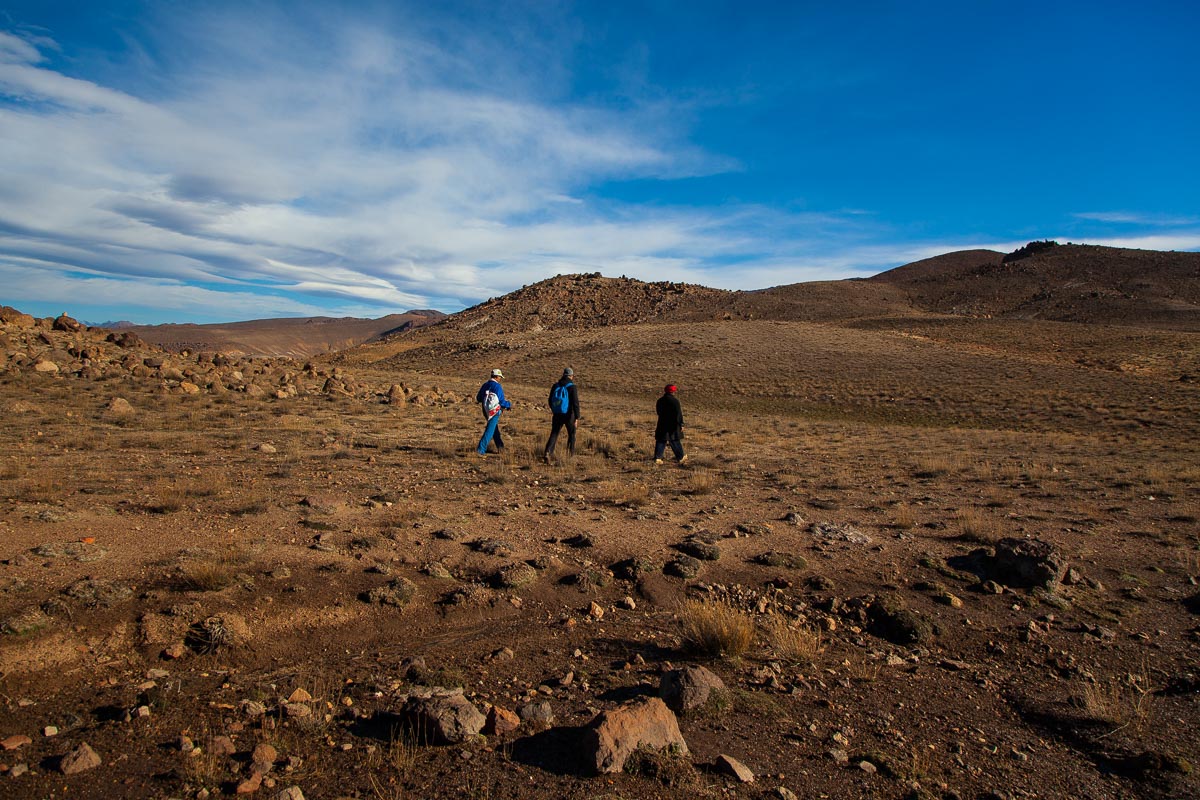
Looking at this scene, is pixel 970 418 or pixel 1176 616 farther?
pixel 970 418

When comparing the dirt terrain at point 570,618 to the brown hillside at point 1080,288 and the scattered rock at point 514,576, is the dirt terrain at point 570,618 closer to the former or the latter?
the scattered rock at point 514,576

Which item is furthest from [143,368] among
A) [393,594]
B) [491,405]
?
[393,594]

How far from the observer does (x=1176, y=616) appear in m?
5.85

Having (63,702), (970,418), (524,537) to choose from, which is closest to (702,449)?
(524,537)

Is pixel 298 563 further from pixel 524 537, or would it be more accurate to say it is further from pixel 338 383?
pixel 338 383

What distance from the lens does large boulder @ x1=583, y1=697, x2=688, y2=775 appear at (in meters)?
3.19

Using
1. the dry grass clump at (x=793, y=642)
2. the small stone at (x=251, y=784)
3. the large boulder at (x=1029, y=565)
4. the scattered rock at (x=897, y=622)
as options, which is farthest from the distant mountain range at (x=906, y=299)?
the small stone at (x=251, y=784)

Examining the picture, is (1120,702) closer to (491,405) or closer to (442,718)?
(442,718)

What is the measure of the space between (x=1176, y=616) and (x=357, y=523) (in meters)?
8.33

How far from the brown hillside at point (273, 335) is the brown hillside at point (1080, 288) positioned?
81403 mm

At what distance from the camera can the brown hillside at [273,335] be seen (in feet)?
349

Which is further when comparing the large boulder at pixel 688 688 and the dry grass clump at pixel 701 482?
the dry grass clump at pixel 701 482

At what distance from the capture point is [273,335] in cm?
13562

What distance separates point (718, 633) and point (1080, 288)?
9741cm
